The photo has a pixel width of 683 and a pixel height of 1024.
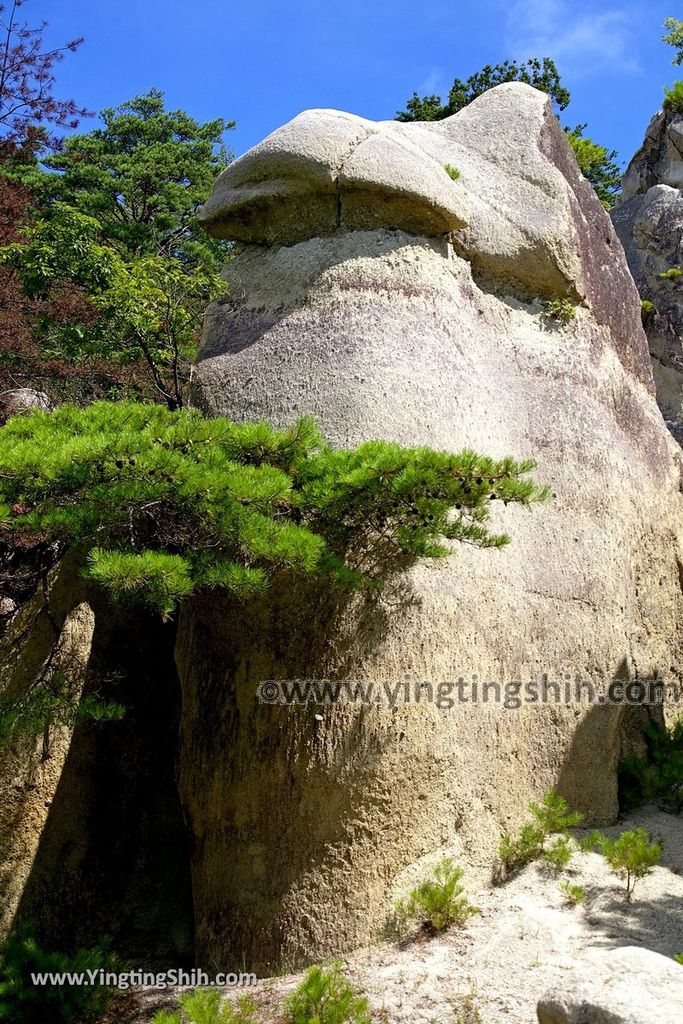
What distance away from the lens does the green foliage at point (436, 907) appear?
4.65 m

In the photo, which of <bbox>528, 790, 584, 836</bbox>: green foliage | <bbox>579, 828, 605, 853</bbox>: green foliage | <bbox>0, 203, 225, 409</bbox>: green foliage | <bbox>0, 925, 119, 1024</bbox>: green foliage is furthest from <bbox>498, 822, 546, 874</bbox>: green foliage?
<bbox>0, 203, 225, 409</bbox>: green foliage

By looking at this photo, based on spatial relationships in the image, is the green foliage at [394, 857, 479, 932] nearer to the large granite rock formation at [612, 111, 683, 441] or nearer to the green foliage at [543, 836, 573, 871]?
the green foliage at [543, 836, 573, 871]

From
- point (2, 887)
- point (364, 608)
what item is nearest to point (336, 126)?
point (364, 608)

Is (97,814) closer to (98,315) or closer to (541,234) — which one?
(541,234)

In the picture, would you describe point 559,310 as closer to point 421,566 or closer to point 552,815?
point 421,566

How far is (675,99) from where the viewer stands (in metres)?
13.6

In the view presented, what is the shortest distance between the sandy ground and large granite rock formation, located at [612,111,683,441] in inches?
308

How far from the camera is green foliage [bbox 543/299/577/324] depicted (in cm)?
670

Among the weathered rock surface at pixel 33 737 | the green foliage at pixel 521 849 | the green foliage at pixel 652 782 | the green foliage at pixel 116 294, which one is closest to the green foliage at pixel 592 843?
the green foliage at pixel 521 849

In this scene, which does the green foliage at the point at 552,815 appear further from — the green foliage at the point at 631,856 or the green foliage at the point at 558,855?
the green foliage at the point at 631,856

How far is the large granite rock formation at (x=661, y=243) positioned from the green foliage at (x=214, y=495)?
27.4 feet

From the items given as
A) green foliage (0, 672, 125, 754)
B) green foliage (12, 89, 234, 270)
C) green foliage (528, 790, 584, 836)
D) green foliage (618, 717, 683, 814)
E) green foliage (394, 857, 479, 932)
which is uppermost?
green foliage (12, 89, 234, 270)

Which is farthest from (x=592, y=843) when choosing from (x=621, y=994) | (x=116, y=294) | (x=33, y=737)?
(x=116, y=294)

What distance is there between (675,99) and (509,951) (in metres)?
12.3
